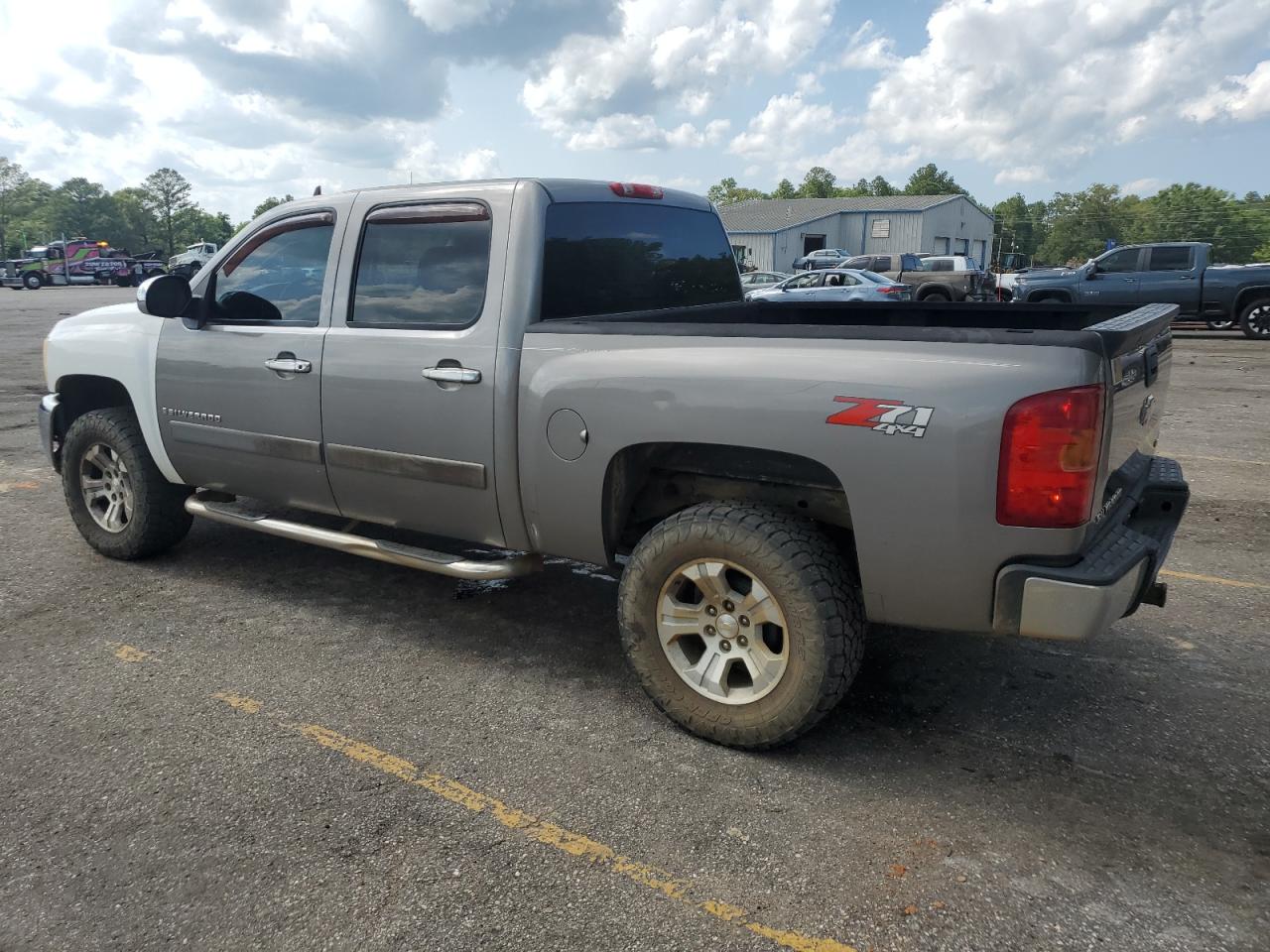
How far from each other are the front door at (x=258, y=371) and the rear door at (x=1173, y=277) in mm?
17906

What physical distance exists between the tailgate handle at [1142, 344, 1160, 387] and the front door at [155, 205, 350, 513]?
10.5 feet

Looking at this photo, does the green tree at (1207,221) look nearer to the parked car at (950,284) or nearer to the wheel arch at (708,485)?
the parked car at (950,284)

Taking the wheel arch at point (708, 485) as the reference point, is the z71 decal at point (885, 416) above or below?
above

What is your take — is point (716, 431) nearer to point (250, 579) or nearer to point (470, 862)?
point (470, 862)

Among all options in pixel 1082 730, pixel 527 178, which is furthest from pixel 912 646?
pixel 527 178

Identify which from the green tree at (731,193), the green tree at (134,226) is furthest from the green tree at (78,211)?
the green tree at (731,193)

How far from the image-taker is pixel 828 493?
317cm

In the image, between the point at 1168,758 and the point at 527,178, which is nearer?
the point at 1168,758

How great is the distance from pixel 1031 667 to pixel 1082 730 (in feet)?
1.82

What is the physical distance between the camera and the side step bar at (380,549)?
3.70 metres

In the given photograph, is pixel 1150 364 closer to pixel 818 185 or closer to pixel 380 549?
pixel 380 549

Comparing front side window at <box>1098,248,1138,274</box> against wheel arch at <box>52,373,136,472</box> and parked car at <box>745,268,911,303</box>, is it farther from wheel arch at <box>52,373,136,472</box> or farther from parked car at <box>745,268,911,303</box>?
wheel arch at <box>52,373,136,472</box>

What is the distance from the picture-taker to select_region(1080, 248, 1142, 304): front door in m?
18.4

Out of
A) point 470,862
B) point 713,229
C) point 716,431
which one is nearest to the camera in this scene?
point 470,862
